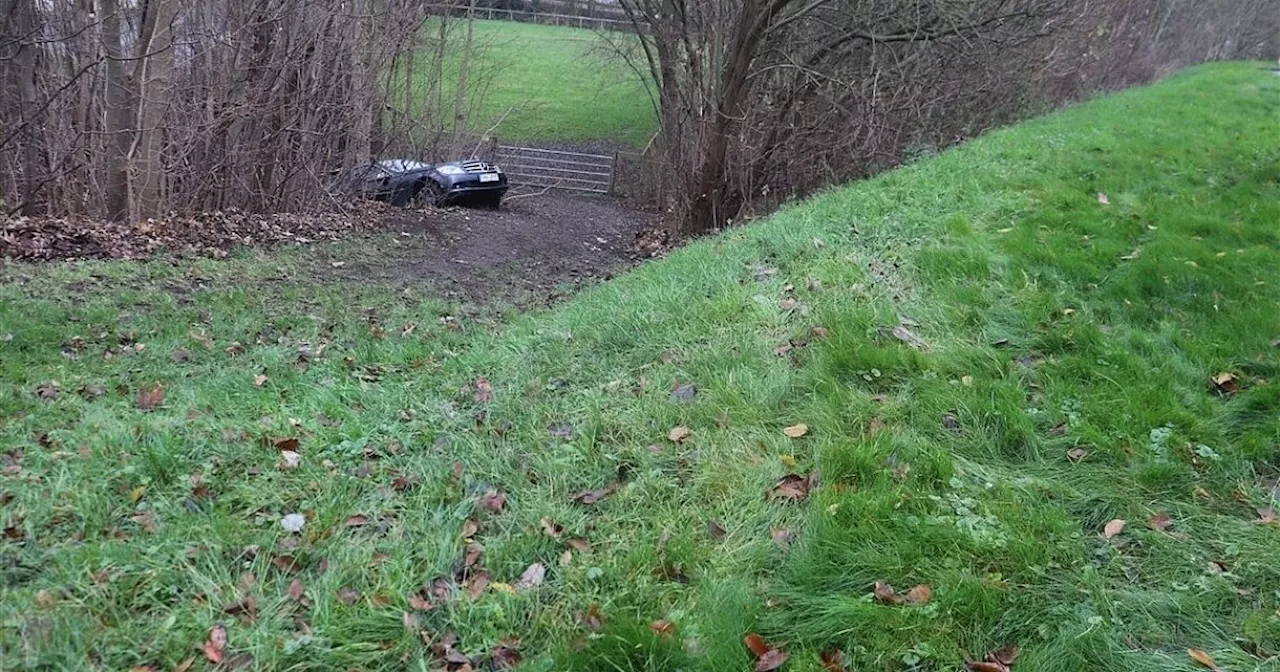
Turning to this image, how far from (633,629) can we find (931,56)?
1391 cm

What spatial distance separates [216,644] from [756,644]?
1608mm

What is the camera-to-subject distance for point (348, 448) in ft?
12.4

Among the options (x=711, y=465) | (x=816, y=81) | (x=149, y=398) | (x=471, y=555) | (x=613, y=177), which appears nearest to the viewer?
(x=471, y=555)

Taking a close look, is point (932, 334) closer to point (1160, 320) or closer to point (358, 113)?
point (1160, 320)

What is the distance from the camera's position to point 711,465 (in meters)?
3.49

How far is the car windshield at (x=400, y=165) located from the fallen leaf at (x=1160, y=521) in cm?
1379

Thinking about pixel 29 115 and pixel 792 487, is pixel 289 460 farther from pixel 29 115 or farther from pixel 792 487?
pixel 29 115

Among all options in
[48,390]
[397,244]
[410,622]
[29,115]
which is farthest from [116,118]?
[410,622]

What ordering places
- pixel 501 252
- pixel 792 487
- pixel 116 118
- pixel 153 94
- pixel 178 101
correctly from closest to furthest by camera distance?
pixel 792 487 → pixel 116 118 → pixel 153 94 → pixel 178 101 → pixel 501 252

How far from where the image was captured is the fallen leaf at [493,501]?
130 inches

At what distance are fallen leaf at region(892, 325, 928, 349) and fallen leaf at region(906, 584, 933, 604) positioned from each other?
6.39 feet

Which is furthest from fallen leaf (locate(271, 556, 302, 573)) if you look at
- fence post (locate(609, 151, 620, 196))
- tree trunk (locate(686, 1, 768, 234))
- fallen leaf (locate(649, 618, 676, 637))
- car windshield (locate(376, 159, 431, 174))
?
fence post (locate(609, 151, 620, 196))

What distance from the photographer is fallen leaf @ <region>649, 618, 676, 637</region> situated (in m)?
2.58

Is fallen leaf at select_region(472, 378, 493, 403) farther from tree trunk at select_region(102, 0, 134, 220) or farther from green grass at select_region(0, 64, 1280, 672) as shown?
tree trunk at select_region(102, 0, 134, 220)
